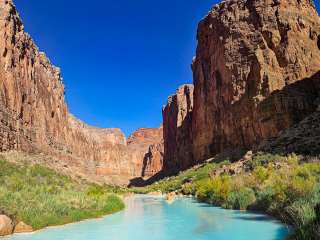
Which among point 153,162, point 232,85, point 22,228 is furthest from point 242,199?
point 153,162

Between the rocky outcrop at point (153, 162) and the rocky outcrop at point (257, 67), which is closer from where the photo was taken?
the rocky outcrop at point (257, 67)

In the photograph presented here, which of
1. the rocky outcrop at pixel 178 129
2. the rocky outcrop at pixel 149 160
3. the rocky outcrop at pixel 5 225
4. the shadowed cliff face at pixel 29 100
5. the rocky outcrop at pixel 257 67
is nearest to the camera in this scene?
the rocky outcrop at pixel 5 225

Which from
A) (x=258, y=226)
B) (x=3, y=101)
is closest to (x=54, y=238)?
(x=258, y=226)

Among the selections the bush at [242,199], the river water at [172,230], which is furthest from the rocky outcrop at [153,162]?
the river water at [172,230]

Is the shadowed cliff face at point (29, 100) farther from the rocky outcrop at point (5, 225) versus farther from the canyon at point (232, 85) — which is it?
the rocky outcrop at point (5, 225)

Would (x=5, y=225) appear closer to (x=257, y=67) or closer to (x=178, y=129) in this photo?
(x=257, y=67)

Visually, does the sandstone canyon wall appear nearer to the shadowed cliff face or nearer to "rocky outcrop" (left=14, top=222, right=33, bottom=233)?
the shadowed cliff face

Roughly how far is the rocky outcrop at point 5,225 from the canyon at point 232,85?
79.7 ft

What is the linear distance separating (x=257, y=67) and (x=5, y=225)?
4547 cm

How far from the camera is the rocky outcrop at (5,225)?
1262cm

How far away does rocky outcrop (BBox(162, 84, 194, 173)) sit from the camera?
90375 millimetres

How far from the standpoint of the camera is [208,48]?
2704 inches

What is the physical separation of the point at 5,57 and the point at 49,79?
88.0 feet

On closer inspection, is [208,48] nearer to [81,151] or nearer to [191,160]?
[191,160]
